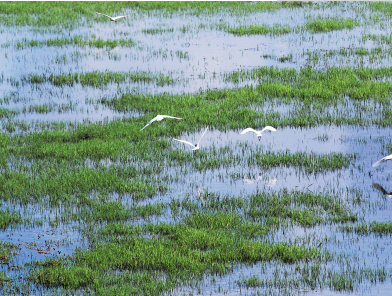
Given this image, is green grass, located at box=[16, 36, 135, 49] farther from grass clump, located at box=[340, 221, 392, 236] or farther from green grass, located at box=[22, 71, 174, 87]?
grass clump, located at box=[340, 221, 392, 236]

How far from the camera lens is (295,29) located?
21266mm

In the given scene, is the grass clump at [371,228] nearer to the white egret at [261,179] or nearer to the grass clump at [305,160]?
the white egret at [261,179]

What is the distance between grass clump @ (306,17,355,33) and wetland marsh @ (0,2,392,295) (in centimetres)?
65

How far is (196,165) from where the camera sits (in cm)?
1034

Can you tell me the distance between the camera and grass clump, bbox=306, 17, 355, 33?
840 inches

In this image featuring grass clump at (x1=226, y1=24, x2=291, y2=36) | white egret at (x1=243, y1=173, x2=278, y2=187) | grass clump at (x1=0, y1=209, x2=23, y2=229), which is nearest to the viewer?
grass clump at (x1=0, y1=209, x2=23, y2=229)

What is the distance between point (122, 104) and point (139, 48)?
6.02m

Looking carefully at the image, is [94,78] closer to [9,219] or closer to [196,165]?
[196,165]

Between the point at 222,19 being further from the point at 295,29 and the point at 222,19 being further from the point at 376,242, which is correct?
the point at 376,242

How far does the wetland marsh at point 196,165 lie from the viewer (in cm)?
686

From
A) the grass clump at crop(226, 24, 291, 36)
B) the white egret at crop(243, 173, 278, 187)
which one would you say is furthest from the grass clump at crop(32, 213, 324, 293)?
the grass clump at crop(226, 24, 291, 36)

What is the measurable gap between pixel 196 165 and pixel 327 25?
12.9 m

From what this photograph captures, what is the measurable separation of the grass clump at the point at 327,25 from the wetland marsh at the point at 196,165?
2.15 ft

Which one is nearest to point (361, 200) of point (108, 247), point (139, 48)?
point (108, 247)
